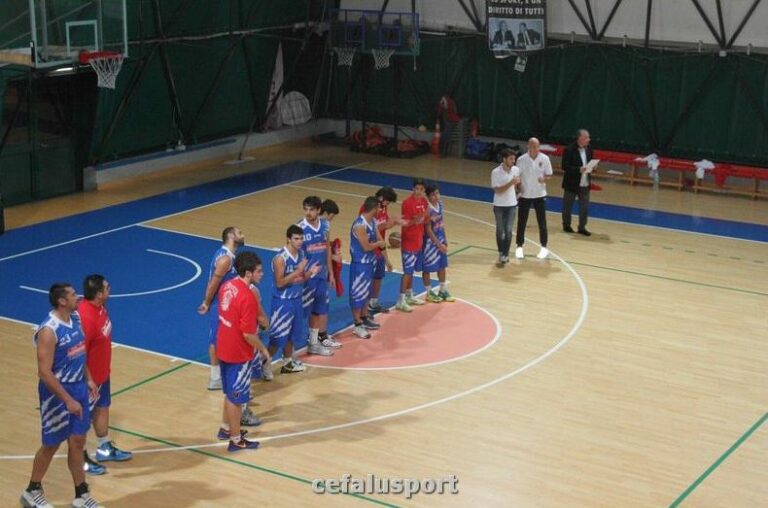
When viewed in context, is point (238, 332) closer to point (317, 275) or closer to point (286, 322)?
point (286, 322)

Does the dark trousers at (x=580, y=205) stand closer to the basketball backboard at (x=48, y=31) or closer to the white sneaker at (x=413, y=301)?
the white sneaker at (x=413, y=301)

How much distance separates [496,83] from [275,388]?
15.5 metres

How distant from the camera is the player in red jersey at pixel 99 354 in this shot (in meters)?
10.3

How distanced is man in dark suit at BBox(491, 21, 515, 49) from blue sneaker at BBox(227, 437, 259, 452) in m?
15.5

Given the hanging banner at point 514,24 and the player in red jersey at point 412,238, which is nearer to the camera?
the player in red jersey at point 412,238

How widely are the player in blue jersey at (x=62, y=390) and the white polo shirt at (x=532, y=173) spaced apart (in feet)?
31.3

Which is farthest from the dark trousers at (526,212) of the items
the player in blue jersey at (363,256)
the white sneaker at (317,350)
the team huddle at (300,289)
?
the white sneaker at (317,350)

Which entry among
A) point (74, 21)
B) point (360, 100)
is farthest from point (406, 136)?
point (74, 21)

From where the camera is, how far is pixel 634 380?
44.2 ft

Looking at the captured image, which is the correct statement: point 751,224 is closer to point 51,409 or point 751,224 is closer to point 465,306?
point 465,306

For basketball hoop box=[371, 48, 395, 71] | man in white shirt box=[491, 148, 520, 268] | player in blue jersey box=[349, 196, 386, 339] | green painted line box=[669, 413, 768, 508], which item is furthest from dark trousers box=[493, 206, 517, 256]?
basketball hoop box=[371, 48, 395, 71]

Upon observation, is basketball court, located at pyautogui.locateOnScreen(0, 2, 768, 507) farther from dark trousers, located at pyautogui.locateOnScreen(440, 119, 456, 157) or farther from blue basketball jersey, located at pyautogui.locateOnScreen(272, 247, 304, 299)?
dark trousers, located at pyautogui.locateOnScreen(440, 119, 456, 157)

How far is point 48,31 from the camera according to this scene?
1925 centimetres

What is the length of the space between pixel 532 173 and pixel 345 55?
10.3 metres
